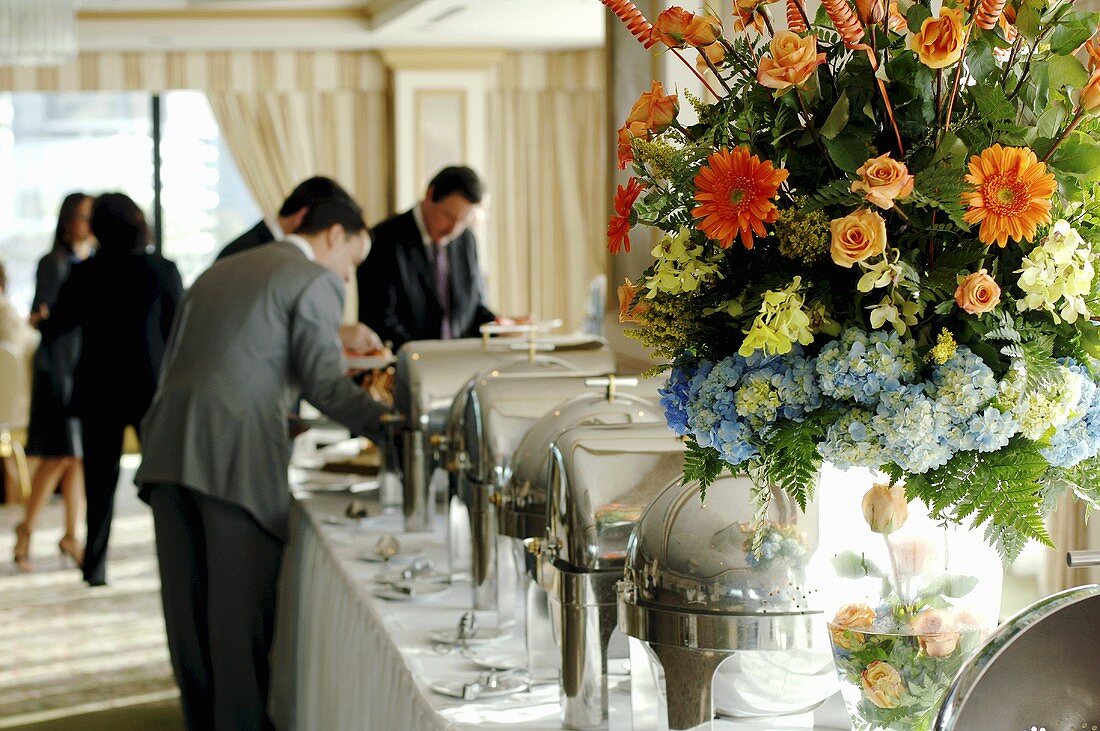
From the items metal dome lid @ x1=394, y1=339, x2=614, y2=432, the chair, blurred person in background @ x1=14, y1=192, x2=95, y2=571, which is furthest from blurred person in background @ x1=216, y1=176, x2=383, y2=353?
the chair

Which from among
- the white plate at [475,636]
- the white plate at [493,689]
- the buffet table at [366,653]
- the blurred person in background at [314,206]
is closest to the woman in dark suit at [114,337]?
the blurred person in background at [314,206]

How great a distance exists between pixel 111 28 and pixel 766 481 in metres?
8.10

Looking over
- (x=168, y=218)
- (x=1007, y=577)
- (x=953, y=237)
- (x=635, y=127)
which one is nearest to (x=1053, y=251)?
(x=953, y=237)

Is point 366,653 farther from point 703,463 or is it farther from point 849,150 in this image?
point 849,150

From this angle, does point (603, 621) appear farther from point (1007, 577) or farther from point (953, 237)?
point (1007, 577)

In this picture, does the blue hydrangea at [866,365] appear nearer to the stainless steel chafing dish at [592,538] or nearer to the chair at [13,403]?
the stainless steel chafing dish at [592,538]

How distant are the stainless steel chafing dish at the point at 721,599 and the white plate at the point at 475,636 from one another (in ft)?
1.95

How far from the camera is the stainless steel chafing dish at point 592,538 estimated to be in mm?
1364

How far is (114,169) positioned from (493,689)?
8.64 meters

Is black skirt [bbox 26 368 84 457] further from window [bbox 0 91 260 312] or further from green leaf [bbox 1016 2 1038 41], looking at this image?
green leaf [bbox 1016 2 1038 41]

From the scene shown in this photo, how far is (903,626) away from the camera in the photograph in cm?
108

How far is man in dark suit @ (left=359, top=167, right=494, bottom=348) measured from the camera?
4.56m

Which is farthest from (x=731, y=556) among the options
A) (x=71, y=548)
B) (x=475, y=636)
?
(x=71, y=548)

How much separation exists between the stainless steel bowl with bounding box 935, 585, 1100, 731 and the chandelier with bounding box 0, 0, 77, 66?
5.83 m
